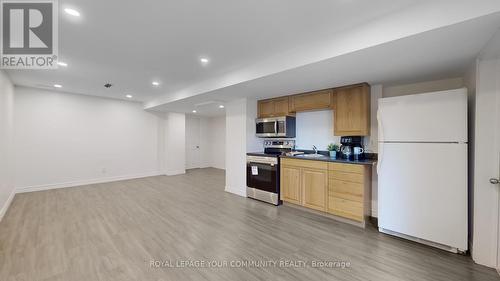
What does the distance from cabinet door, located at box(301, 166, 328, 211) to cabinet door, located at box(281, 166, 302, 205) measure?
13cm

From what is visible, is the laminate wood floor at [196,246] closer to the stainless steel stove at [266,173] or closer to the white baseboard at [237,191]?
the stainless steel stove at [266,173]

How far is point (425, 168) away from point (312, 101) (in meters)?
2.05

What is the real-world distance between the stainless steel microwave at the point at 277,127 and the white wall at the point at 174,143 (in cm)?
391

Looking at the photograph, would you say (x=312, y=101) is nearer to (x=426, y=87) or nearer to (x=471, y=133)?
(x=426, y=87)

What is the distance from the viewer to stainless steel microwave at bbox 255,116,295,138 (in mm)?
4375

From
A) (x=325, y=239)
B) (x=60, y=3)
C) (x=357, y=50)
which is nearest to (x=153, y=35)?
(x=60, y=3)

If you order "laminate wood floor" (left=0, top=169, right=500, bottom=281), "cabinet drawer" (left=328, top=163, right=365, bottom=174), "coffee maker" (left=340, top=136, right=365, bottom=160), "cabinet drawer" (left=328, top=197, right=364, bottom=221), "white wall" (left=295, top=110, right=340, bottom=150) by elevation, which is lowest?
"laminate wood floor" (left=0, top=169, right=500, bottom=281)

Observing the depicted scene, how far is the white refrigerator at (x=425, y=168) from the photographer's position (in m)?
2.38

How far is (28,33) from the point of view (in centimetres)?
232

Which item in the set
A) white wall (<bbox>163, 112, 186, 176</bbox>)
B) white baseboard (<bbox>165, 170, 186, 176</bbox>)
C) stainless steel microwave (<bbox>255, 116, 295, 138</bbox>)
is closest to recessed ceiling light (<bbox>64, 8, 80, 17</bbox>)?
stainless steel microwave (<bbox>255, 116, 295, 138</bbox>)

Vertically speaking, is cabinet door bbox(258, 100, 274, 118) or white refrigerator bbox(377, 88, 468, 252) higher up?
cabinet door bbox(258, 100, 274, 118)

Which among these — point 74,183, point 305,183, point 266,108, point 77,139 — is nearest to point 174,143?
point 77,139

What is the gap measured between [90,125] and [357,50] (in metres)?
6.75

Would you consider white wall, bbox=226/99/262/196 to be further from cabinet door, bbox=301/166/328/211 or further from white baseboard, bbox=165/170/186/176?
white baseboard, bbox=165/170/186/176
